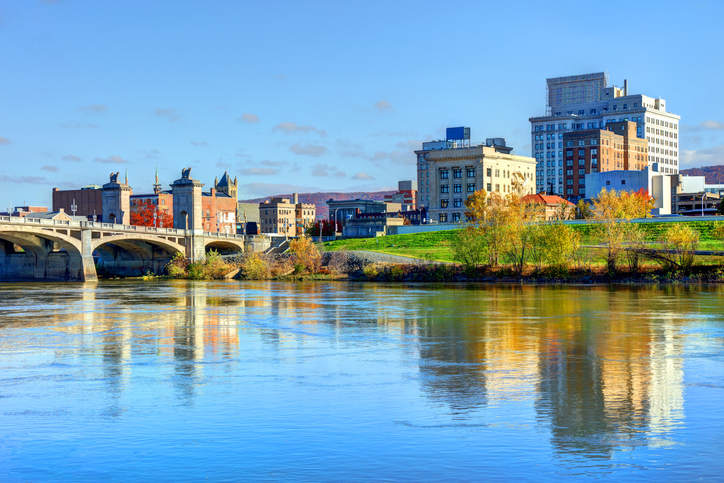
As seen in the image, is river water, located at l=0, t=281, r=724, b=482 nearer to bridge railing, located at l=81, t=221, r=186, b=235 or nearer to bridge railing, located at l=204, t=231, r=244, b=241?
bridge railing, located at l=81, t=221, r=186, b=235

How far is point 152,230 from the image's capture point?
10888cm

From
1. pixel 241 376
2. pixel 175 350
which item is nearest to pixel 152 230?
pixel 175 350

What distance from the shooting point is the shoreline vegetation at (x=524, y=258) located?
7419 centimetres

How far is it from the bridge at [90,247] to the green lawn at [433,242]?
17.7 metres

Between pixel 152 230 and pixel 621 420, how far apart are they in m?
98.1

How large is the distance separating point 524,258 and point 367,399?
2581 inches

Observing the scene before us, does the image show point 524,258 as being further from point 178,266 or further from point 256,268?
point 178,266

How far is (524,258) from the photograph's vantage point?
83.5m

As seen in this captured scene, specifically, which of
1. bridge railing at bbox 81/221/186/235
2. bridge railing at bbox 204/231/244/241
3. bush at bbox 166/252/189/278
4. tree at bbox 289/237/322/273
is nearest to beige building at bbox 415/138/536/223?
bridge railing at bbox 204/231/244/241

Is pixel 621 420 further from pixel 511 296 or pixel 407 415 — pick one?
pixel 511 296

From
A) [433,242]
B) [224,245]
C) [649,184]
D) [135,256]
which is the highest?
[649,184]

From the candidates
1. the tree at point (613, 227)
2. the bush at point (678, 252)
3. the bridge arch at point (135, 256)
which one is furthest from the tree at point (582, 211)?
the bridge arch at point (135, 256)

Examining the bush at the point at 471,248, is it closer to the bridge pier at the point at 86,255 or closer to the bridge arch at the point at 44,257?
the bridge pier at the point at 86,255

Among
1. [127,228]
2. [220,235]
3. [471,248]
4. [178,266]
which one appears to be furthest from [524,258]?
[220,235]
